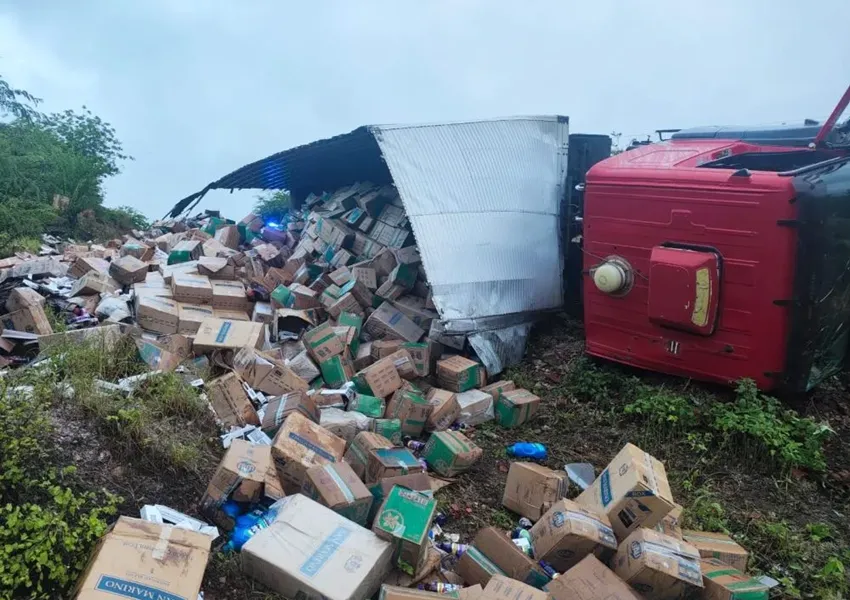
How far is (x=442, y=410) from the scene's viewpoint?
4.11m

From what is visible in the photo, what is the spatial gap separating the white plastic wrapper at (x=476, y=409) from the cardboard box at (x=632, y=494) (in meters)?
1.32

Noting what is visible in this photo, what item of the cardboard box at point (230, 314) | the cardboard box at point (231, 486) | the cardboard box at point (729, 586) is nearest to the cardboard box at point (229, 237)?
the cardboard box at point (230, 314)

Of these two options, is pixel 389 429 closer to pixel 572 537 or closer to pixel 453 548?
pixel 453 548

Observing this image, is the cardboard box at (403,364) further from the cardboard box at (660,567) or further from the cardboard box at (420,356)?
the cardboard box at (660,567)

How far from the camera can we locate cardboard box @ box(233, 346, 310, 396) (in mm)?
4090

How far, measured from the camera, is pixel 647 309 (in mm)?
4281

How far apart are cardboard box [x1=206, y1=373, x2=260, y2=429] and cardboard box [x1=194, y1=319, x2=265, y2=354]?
0.70 metres

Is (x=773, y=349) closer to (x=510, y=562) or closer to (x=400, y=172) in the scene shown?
(x=510, y=562)

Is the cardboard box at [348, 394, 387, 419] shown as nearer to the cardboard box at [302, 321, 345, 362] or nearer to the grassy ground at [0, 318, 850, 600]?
the cardboard box at [302, 321, 345, 362]

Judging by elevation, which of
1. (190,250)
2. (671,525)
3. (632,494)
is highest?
(190,250)

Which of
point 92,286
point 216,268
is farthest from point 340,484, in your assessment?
point 92,286

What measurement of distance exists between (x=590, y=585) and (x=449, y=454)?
1.29 meters

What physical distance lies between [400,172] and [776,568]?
3.70 m

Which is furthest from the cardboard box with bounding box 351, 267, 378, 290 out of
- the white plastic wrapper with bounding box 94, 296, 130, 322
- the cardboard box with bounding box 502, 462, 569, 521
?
the cardboard box with bounding box 502, 462, 569, 521
